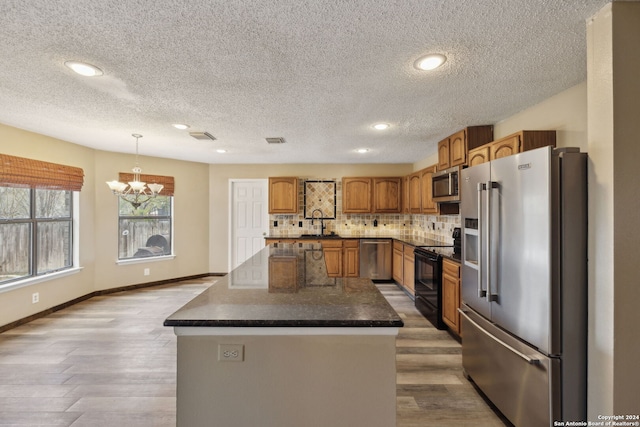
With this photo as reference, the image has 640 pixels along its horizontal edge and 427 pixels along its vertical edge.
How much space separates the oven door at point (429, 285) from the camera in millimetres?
3312

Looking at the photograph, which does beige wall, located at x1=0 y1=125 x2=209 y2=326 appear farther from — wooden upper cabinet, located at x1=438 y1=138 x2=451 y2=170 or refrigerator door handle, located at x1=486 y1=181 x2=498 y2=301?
refrigerator door handle, located at x1=486 y1=181 x2=498 y2=301

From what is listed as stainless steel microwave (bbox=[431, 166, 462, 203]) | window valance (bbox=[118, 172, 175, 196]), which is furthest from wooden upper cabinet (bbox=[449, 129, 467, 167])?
window valance (bbox=[118, 172, 175, 196])

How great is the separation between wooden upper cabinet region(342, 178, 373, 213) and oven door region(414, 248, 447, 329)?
1.89 metres

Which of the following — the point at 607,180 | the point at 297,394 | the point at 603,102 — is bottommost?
the point at 297,394

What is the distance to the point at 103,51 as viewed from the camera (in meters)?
1.75

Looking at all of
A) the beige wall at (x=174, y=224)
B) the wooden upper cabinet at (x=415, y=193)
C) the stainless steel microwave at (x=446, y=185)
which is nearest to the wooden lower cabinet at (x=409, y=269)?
the wooden upper cabinet at (x=415, y=193)

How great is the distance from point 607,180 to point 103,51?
2879mm

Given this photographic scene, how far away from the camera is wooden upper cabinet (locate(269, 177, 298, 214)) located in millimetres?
5695

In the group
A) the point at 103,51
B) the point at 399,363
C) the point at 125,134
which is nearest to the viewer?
the point at 103,51

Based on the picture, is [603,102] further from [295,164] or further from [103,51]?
[295,164]

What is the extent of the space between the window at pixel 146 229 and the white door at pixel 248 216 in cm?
123

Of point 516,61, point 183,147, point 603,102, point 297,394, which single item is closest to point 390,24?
point 516,61

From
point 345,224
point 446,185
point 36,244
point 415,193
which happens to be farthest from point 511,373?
point 36,244

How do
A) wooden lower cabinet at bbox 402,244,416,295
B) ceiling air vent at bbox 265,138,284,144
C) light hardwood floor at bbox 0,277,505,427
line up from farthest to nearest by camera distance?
wooden lower cabinet at bbox 402,244,416,295 < ceiling air vent at bbox 265,138,284,144 < light hardwood floor at bbox 0,277,505,427
